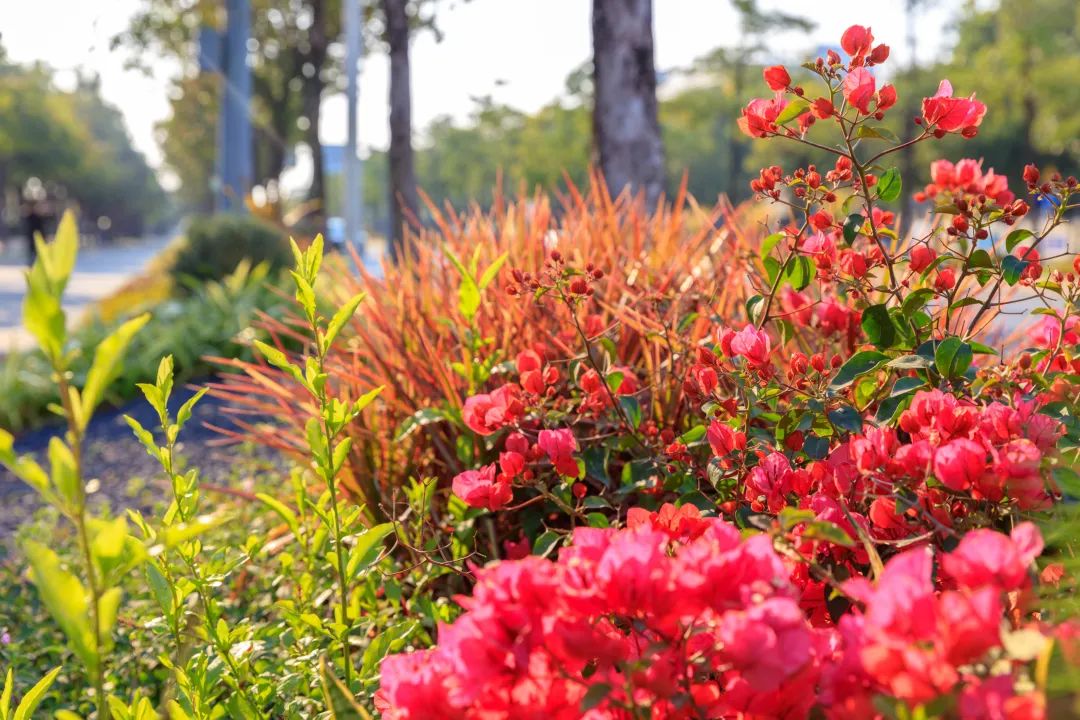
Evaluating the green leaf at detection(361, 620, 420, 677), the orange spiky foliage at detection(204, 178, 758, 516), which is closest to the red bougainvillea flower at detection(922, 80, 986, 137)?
the orange spiky foliage at detection(204, 178, 758, 516)

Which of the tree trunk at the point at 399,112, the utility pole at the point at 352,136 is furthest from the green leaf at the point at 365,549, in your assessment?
the utility pole at the point at 352,136

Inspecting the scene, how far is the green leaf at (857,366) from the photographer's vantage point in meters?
1.69

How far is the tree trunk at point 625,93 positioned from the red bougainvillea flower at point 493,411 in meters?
4.28

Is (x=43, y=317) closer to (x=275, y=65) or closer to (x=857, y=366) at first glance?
(x=857, y=366)

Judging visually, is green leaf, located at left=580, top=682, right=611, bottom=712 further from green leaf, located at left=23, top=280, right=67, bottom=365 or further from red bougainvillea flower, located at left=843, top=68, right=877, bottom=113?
red bougainvillea flower, located at left=843, top=68, right=877, bottom=113

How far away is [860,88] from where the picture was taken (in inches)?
63.2

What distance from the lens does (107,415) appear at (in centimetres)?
620

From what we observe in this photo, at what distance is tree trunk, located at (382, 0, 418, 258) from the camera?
1080cm

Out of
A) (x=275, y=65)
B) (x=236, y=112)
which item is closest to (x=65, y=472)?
(x=236, y=112)

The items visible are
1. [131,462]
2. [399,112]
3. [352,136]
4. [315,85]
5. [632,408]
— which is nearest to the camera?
[632,408]

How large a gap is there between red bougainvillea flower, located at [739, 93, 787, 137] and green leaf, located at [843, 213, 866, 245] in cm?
22

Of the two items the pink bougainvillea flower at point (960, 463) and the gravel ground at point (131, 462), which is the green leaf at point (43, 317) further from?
the gravel ground at point (131, 462)

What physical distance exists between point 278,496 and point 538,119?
3233cm

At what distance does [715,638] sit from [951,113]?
3.36ft
